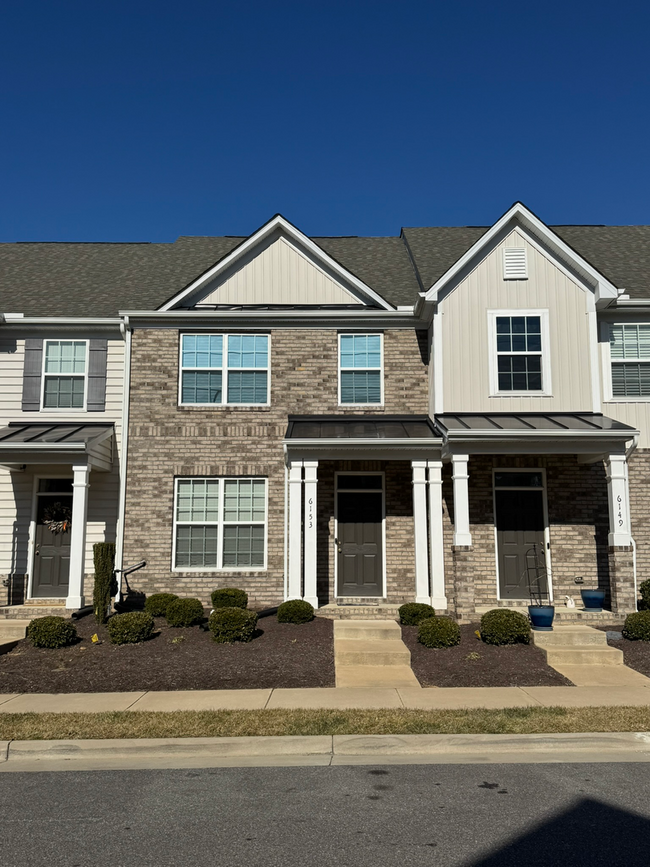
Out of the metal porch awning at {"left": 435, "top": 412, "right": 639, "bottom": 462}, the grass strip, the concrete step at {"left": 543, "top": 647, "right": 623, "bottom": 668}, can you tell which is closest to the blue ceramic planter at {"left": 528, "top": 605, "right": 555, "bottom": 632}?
the concrete step at {"left": 543, "top": 647, "right": 623, "bottom": 668}

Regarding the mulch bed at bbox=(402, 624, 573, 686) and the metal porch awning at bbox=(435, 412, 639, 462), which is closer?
the mulch bed at bbox=(402, 624, 573, 686)

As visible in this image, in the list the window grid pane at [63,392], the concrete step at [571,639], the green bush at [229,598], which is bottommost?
the concrete step at [571,639]

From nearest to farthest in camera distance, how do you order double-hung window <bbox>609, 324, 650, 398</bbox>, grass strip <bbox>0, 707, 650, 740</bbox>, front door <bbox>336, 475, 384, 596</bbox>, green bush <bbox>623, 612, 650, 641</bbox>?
grass strip <bbox>0, 707, 650, 740</bbox>, green bush <bbox>623, 612, 650, 641</bbox>, front door <bbox>336, 475, 384, 596</bbox>, double-hung window <bbox>609, 324, 650, 398</bbox>

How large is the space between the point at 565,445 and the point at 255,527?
652 centimetres

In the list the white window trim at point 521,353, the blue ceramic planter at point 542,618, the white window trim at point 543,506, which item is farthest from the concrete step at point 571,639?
the white window trim at point 521,353

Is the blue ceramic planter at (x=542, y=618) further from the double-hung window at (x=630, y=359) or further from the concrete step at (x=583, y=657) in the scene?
the double-hung window at (x=630, y=359)

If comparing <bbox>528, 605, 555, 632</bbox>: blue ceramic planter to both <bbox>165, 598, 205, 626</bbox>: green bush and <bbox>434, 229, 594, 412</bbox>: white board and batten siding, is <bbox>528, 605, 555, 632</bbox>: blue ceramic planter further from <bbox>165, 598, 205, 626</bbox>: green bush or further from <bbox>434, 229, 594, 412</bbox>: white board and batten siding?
<bbox>165, 598, 205, 626</bbox>: green bush

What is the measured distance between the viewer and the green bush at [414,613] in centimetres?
1251

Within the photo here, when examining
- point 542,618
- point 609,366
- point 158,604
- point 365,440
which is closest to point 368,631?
point 542,618

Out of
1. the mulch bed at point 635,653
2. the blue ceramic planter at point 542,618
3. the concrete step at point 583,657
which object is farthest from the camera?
the blue ceramic planter at point 542,618

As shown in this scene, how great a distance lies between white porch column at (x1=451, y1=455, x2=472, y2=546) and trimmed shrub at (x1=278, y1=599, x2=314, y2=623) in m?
2.97

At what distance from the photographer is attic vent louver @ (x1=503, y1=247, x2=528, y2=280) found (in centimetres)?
1494

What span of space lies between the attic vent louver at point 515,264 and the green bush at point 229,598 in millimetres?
8539

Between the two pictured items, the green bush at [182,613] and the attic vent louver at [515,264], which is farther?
the attic vent louver at [515,264]
